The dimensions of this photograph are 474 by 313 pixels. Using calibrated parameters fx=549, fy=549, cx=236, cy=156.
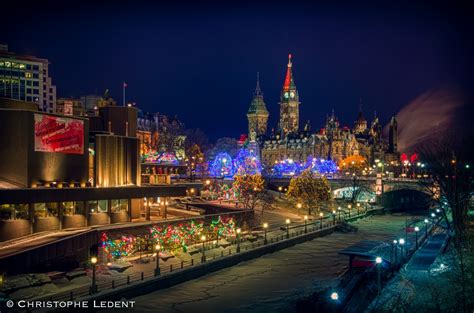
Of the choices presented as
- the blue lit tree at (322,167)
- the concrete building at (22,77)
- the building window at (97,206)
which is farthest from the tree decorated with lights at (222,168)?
the building window at (97,206)

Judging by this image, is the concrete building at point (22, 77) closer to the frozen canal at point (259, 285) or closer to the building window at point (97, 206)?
the building window at point (97, 206)

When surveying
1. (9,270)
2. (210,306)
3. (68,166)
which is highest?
(68,166)

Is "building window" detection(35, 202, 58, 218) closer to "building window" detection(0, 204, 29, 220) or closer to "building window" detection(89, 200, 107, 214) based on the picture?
"building window" detection(0, 204, 29, 220)

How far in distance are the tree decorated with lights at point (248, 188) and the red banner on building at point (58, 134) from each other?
131ft

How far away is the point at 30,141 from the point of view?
47.9 metres

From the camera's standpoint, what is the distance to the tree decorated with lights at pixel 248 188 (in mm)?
90031

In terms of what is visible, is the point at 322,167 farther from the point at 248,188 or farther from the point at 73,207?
the point at 73,207

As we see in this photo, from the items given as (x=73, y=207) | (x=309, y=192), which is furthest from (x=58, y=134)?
(x=309, y=192)

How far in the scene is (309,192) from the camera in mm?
93562

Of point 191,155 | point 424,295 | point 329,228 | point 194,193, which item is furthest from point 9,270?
point 191,155

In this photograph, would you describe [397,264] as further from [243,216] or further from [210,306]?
[243,216]

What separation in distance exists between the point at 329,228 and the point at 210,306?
133 feet

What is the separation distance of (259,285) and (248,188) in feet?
155

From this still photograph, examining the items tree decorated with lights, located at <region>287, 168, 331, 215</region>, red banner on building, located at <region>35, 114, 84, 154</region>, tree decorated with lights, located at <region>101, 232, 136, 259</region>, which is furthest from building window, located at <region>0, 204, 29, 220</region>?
tree decorated with lights, located at <region>287, 168, 331, 215</region>
